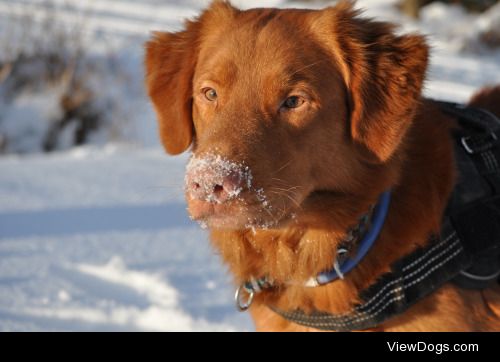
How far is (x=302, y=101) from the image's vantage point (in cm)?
262

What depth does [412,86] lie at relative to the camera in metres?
2.69

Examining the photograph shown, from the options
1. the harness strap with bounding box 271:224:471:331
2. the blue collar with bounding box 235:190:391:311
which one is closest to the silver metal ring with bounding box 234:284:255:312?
the blue collar with bounding box 235:190:391:311

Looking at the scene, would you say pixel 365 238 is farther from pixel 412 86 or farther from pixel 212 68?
pixel 212 68

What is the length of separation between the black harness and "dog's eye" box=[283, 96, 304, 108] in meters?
0.81

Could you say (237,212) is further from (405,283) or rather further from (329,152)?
(405,283)

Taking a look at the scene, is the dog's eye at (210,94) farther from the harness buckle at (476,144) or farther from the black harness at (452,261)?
the harness buckle at (476,144)

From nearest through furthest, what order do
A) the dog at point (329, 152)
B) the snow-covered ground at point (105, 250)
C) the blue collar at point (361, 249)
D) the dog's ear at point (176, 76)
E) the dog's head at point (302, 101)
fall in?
the dog's head at point (302, 101) < the dog at point (329, 152) < the blue collar at point (361, 249) < the dog's ear at point (176, 76) < the snow-covered ground at point (105, 250)

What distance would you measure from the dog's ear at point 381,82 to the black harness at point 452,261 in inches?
17.8

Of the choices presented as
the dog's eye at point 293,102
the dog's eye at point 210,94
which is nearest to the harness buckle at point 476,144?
the dog's eye at point 293,102

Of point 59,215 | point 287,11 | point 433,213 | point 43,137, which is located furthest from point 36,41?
point 433,213

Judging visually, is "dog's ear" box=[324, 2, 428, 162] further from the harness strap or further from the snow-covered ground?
the harness strap

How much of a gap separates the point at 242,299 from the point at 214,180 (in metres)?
0.98

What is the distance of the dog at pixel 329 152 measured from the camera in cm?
260

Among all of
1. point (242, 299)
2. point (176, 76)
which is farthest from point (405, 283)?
point (176, 76)
